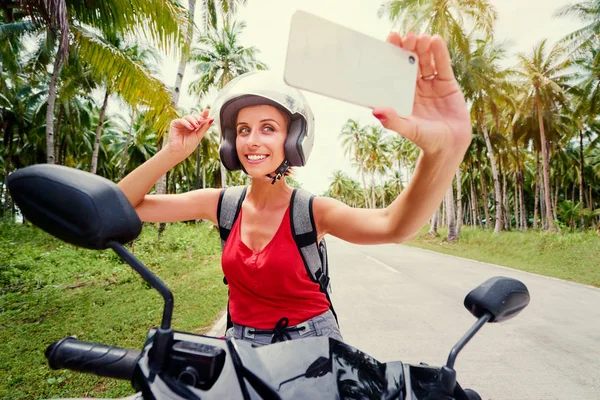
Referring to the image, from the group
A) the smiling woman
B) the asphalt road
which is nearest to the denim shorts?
the smiling woman

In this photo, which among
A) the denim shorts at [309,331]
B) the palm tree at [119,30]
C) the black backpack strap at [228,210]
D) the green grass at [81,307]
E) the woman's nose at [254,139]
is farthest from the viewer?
the palm tree at [119,30]

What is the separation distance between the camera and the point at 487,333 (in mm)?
4551

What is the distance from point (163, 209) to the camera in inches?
65.5

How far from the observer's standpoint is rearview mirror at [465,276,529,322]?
958mm

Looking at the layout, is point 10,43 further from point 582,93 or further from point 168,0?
point 582,93

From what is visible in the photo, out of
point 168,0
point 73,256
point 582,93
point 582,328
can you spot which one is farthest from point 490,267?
point 582,93

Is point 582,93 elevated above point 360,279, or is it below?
above

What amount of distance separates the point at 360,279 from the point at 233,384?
7.54m

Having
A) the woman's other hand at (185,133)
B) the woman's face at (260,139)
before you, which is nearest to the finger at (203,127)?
the woman's other hand at (185,133)

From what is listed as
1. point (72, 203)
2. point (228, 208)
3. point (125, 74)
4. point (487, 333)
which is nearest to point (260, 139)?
point (228, 208)

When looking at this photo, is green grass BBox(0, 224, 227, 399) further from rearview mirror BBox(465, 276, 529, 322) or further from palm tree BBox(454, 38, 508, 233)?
palm tree BBox(454, 38, 508, 233)

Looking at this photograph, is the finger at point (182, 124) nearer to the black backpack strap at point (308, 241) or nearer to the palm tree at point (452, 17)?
the black backpack strap at point (308, 241)

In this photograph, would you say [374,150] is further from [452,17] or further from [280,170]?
[280,170]

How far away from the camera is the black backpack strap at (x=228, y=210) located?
1566 millimetres
